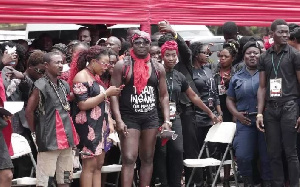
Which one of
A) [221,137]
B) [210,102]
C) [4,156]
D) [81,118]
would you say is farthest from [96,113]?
[210,102]

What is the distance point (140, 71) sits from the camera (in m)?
9.02

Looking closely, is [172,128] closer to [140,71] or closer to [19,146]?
[140,71]

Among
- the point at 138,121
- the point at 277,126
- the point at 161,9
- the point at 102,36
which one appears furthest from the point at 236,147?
the point at 102,36

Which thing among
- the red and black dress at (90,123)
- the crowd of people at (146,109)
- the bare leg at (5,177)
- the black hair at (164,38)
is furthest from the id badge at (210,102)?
the bare leg at (5,177)

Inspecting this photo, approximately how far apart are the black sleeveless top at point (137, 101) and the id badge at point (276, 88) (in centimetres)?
145

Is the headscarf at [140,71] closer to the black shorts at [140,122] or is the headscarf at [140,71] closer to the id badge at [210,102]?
the black shorts at [140,122]

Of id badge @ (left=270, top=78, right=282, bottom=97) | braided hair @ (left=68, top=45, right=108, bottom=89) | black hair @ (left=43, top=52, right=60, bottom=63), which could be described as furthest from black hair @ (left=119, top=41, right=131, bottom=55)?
id badge @ (left=270, top=78, right=282, bottom=97)

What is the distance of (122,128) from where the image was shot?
8.78m

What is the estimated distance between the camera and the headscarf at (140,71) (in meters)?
9.01

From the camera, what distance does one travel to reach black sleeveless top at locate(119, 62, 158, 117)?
9.02m

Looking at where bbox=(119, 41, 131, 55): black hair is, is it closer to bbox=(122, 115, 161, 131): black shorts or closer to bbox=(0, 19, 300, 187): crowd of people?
bbox=(0, 19, 300, 187): crowd of people

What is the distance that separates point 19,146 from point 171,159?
6.42 feet

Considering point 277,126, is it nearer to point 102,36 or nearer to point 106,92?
point 106,92

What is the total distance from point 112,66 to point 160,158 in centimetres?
129
